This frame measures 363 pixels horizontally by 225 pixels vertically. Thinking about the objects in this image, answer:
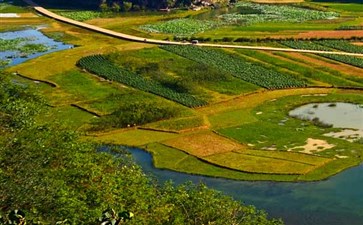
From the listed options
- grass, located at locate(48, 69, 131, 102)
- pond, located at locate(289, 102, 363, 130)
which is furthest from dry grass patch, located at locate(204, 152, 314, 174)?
grass, located at locate(48, 69, 131, 102)

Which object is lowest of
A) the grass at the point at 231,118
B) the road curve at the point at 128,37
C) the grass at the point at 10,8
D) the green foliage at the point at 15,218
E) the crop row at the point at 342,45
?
the grass at the point at 231,118

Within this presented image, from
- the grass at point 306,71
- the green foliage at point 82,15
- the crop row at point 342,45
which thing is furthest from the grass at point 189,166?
the green foliage at point 82,15

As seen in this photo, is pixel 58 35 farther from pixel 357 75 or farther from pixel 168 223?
pixel 168 223

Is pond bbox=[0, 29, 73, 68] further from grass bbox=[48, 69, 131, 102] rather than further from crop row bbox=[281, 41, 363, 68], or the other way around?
crop row bbox=[281, 41, 363, 68]

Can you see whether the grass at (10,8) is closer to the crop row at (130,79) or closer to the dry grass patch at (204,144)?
the crop row at (130,79)

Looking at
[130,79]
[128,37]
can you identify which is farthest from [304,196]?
[128,37]

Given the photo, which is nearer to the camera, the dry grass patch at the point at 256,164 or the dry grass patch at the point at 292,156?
the dry grass patch at the point at 256,164
